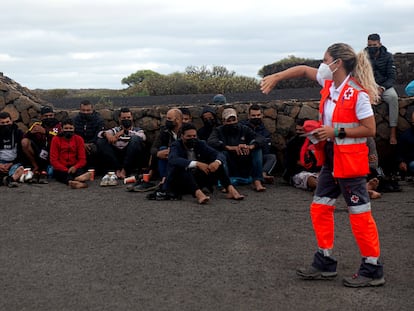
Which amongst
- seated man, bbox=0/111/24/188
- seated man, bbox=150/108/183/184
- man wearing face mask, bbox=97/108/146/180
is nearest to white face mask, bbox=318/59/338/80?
seated man, bbox=150/108/183/184

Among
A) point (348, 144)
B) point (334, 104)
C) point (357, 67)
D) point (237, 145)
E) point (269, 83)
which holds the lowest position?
point (237, 145)

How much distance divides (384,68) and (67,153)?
17.2 ft

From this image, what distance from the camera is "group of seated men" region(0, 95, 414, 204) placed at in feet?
29.0

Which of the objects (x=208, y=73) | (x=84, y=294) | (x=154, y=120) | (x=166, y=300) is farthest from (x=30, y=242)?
(x=208, y=73)

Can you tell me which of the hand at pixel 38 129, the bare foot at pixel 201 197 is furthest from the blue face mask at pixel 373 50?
the hand at pixel 38 129

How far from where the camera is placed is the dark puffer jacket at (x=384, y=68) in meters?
10.7

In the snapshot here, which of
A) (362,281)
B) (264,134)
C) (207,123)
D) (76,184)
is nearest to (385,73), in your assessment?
(264,134)

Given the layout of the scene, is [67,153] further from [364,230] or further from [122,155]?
[364,230]

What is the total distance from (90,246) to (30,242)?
649 millimetres

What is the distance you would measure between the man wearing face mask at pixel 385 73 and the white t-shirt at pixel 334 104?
5848mm

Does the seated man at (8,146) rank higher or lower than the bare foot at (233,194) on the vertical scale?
higher

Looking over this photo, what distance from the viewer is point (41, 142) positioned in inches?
415

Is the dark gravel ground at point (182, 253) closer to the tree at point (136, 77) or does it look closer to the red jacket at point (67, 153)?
the red jacket at point (67, 153)

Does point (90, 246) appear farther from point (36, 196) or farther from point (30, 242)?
point (36, 196)
